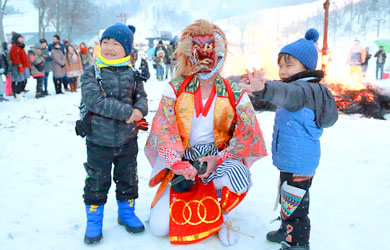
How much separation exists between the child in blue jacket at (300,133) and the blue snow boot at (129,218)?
121 cm

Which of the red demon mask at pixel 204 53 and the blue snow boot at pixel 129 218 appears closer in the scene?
the red demon mask at pixel 204 53

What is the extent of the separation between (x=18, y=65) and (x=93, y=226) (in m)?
7.77

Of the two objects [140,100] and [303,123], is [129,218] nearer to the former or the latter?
[140,100]

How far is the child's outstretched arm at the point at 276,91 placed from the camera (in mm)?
1850

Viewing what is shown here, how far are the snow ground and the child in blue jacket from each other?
0.40 meters

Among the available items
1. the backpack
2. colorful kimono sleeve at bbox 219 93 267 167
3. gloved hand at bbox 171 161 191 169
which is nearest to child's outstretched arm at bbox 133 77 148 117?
the backpack

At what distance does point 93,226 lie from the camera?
245 cm

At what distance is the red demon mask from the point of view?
8.04 feet

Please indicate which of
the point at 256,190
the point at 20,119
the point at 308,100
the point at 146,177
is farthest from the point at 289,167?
the point at 20,119

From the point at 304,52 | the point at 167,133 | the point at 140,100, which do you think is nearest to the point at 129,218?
the point at 167,133

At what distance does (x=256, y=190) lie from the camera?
11.2 ft

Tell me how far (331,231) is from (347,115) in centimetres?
495

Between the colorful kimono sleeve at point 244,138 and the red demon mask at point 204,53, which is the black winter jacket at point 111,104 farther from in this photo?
the colorful kimono sleeve at point 244,138

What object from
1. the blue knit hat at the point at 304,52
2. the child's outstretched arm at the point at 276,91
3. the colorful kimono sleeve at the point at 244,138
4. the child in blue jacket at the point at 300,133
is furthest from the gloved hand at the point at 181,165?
the blue knit hat at the point at 304,52
